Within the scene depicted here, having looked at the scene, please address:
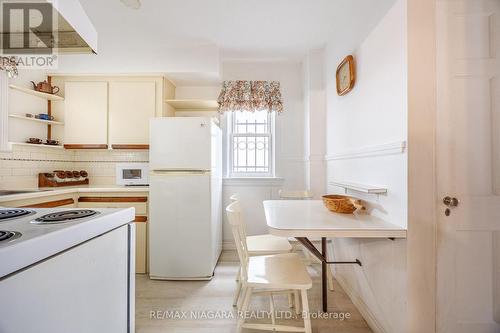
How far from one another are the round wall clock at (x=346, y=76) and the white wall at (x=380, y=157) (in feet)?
0.16

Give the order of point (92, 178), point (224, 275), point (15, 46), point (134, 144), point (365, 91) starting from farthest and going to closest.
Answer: point (92, 178), point (134, 144), point (224, 275), point (365, 91), point (15, 46)

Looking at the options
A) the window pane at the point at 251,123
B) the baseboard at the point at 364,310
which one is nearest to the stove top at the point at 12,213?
the baseboard at the point at 364,310

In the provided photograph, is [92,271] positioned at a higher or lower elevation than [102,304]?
higher

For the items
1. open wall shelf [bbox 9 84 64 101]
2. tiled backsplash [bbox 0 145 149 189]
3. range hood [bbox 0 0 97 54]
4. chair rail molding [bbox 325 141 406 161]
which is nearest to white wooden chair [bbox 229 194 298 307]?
chair rail molding [bbox 325 141 406 161]

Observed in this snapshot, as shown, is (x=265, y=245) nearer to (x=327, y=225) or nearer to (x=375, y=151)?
(x=327, y=225)

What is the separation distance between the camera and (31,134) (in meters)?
2.77

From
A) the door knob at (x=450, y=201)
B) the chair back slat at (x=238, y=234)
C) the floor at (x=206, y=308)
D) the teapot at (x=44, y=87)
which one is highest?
the teapot at (x=44, y=87)

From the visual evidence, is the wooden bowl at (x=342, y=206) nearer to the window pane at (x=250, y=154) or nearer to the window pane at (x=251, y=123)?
the window pane at (x=250, y=154)

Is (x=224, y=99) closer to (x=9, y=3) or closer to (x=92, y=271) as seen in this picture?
(x=9, y=3)

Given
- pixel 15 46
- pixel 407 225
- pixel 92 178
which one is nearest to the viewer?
pixel 15 46

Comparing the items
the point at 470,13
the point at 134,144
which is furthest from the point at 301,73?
the point at 134,144

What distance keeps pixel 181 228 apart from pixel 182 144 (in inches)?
34.9

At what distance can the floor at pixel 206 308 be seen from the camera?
183cm

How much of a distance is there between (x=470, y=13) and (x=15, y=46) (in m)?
2.47
